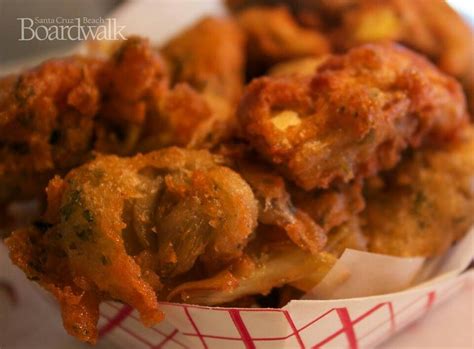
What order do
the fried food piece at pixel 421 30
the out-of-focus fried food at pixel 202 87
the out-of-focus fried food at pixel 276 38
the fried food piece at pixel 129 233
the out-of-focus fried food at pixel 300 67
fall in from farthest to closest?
the out-of-focus fried food at pixel 276 38, the fried food piece at pixel 421 30, the out-of-focus fried food at pixel 300 67, the out-of-focus fried food at pixel 202 87, the fried food piece at pixel 129 233

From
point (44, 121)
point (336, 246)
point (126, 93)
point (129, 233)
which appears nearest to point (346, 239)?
point (336, 246)

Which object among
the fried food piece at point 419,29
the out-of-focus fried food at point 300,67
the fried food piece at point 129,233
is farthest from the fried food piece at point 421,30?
the fried food piece at point 129,233

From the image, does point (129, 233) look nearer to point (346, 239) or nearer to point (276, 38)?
point (346, 239)

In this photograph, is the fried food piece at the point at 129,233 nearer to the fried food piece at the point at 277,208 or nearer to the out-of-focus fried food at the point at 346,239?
the fried food piece at the point at 277,208

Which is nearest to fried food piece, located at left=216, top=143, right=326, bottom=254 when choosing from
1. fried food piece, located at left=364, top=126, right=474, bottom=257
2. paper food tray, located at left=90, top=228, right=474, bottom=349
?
paper food tray, located at left=90, top=228, right=474, bottom=349

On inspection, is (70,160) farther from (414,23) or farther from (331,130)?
(414,23)

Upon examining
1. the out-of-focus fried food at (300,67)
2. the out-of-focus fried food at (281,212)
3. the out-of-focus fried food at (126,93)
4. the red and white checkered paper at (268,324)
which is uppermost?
the out-of-focus fried food at (300,67)

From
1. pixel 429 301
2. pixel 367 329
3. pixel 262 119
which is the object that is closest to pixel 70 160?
pixel 262 119
